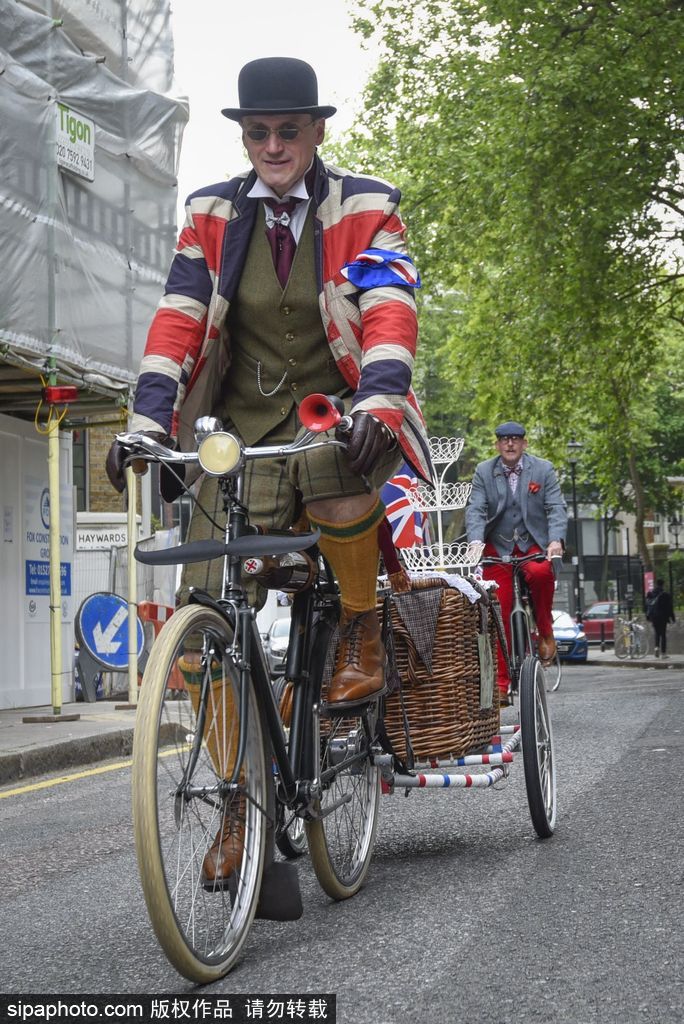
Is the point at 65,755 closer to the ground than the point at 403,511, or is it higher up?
closer to the ground

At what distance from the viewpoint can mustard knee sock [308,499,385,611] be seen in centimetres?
439

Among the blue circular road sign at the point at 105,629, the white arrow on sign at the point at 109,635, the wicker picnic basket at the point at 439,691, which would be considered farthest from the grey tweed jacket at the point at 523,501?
the white arrow on sign at the point at 109,635

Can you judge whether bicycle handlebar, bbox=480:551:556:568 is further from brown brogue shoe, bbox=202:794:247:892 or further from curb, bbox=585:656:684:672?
curb, bbox=585:656:684:672

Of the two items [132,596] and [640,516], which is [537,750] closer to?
[132,596]

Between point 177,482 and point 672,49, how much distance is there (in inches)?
713

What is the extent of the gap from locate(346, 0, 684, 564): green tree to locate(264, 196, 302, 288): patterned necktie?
17167 mm

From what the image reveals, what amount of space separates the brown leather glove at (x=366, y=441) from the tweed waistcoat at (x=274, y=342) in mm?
557

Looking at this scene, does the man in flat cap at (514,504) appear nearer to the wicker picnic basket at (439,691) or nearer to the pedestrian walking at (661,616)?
the wicker picnic basket at (439,691)

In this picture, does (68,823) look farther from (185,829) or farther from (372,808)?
(185,829)

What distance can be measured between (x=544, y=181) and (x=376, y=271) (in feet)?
62.2

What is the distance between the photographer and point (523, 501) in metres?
9.39

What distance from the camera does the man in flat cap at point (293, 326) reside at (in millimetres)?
4293

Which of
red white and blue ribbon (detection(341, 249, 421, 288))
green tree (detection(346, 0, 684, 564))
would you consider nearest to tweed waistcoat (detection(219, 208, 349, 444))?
red white and blue ribbon (detection(341, 249, 421, 288))

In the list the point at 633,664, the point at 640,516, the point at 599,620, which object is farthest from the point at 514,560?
the point at 599,620
